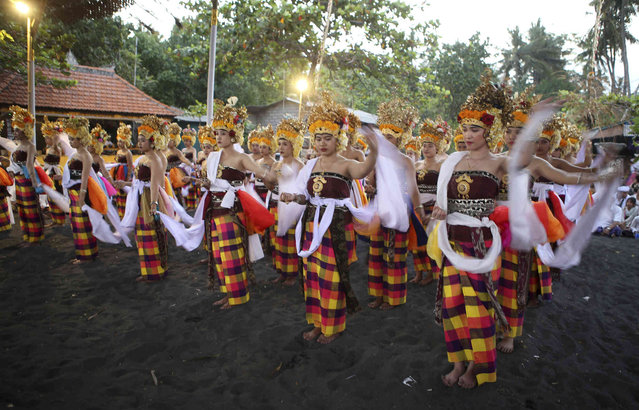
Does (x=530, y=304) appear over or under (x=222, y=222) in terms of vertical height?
under

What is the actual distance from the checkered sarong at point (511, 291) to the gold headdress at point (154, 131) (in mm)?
4806

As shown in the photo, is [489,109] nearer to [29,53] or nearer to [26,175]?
[26,175]

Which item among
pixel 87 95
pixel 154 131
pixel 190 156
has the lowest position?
pixel 190 156

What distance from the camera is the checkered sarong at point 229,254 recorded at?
4.61 metres

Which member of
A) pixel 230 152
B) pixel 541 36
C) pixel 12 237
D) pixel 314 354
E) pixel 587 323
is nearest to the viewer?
pixel 314 354

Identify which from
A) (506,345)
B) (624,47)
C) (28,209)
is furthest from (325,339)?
(624,47)

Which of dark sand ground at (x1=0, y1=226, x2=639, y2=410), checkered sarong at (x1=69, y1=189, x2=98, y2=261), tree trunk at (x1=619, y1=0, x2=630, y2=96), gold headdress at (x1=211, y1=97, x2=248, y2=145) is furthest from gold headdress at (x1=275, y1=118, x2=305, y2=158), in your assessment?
tree trunk at (x1=619, y1=0, x2=630, y2=96)

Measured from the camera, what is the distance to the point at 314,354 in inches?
144

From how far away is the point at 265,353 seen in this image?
3688mm

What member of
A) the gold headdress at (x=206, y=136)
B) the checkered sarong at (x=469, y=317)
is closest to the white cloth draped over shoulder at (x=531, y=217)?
the checkered sarong at (x=469, y=317)

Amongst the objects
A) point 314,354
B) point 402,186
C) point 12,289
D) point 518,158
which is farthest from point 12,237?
point 518,158

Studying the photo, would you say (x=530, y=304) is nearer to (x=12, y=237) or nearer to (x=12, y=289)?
(x=12, y=289)

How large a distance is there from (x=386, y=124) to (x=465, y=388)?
10.8 ft

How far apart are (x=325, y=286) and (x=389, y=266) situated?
121 centimetres
